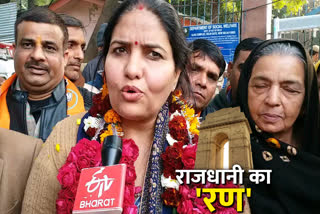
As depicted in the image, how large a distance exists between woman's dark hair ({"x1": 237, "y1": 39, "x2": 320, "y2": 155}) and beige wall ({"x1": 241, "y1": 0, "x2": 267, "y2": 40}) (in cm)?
582

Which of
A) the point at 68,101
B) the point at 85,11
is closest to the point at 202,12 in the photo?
the point at 85,11

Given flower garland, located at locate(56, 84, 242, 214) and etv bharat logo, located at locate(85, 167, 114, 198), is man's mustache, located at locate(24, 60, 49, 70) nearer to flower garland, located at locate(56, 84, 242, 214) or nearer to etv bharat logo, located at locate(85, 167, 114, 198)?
flower garland, located at locate(56, 84, 242, 214)

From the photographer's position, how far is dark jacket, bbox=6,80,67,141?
8.34 feet

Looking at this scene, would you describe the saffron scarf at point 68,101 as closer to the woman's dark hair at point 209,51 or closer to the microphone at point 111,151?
the woman's dark hair at point 209,51

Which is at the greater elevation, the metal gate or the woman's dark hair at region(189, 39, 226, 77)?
the metal gate

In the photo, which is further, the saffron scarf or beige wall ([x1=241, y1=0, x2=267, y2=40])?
beige wall ([x1=241, y1=0, x2=267, y2=40])

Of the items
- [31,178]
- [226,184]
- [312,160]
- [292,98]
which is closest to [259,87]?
[292,98]

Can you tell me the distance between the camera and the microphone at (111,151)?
3.59 ft

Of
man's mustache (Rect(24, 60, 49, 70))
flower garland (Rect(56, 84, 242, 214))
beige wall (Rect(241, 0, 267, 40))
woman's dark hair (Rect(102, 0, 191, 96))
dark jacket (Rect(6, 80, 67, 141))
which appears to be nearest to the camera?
flower garland (Rect(56, 84, 242, 214))

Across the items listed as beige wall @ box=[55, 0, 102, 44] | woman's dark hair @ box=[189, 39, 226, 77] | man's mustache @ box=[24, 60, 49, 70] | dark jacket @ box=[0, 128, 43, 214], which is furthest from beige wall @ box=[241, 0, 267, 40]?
dark jacket @ box=[0, 128, 43, 214]

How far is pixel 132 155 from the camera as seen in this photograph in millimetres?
1544

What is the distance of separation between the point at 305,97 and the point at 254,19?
20.2ft

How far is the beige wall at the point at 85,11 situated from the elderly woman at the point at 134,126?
30.6 ft

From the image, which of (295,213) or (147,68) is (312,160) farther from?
(147,68)
